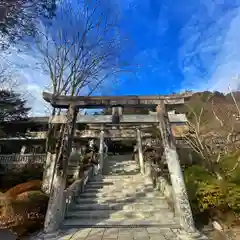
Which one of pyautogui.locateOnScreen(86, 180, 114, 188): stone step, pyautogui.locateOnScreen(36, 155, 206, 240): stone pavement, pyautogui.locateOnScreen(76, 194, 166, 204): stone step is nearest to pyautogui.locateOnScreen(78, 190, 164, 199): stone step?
pyautogui.locateOnScreen(36, 155, 206, 240): stone pavement

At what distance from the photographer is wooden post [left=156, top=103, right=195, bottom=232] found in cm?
604

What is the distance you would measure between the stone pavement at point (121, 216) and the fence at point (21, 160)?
32.0ft

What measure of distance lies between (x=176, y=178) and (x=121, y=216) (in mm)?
2234

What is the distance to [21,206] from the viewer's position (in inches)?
253

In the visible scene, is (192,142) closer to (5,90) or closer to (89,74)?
(89,74)

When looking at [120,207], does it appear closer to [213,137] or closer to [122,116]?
[122,116]

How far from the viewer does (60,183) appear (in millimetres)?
6676

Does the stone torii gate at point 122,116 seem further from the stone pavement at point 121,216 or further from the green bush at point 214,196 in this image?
the green bush at point 214,196

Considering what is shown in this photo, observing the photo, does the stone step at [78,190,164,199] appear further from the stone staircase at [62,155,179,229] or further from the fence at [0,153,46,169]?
the fence at [0,153,46,169]

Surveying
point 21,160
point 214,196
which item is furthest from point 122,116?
point 21,160

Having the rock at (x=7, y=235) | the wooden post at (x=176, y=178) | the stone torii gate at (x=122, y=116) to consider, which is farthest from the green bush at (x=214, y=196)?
the rock at (x=7, y=235)

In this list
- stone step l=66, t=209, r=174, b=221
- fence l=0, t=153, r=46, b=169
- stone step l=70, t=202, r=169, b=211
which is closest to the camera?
stone step l=66, t=209, r=174, b=221

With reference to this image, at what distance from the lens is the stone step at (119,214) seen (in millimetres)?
7230

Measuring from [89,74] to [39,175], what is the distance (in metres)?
8.38
